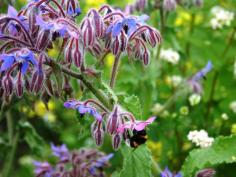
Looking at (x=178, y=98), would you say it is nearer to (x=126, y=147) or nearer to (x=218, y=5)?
(x=218, y=5)

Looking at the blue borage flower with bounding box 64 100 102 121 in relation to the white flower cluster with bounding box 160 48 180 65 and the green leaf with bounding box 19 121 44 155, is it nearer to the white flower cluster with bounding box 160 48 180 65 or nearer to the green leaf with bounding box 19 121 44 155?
the green leaf with bounding box 19 121 44 155

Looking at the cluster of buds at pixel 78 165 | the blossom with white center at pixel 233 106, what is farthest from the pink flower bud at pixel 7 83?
the blossom with white center at pixel 233 106

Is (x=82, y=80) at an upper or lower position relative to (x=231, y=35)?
lower

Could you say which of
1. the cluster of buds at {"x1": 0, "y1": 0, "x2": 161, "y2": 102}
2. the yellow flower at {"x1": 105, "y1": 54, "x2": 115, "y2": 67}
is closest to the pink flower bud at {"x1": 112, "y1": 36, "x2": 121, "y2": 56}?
the cluster of buds at {"x1": 0, "y1": 0, "x2": 161, "y2": 102}

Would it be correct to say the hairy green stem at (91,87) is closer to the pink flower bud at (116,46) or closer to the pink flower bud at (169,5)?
the pink flower bud at (116,46)

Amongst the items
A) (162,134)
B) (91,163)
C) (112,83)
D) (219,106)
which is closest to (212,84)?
(219,106)

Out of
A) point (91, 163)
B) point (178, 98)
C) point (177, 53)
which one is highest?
point (177, 53)
